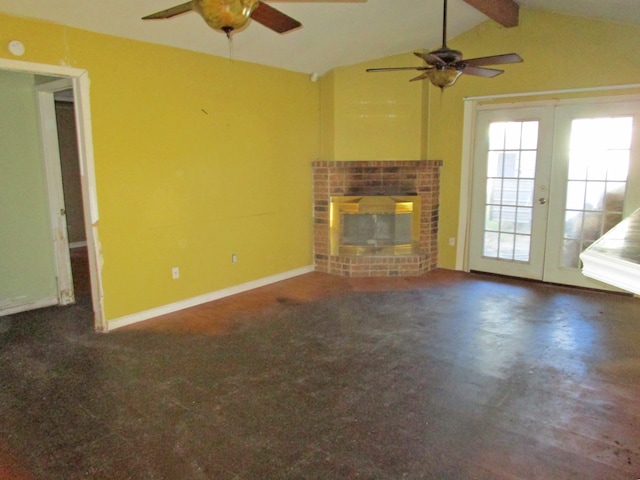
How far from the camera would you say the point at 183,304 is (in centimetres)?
450

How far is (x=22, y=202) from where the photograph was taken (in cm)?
436

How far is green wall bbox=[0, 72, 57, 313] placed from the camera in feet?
13.8

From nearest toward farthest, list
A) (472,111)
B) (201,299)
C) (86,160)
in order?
1. (86,160)
2. (201,299)
3. (472,111)

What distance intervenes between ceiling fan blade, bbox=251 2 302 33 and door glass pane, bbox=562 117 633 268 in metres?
3.74

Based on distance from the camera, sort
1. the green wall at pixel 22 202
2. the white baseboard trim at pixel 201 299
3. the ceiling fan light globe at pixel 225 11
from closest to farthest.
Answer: the ceiling fan light globe at pixel 225 11, the white baseboard trim at pixel 201 299, the green wall at pixel 22 202

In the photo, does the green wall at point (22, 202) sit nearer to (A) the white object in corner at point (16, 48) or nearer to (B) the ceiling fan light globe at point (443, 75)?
(A) the white object in corner at point (16, 48)

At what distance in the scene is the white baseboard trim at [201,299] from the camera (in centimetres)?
403

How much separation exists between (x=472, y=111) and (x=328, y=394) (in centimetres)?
417

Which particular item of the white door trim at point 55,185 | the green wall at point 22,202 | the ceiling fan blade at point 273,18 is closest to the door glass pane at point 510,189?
the ceiling fan blade at point 273,18

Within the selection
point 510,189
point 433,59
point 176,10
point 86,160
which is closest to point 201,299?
point 86,160

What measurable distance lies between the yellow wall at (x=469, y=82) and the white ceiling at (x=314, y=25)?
0.16 meters

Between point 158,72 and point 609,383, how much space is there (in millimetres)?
4290

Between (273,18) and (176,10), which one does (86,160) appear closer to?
(176,10)

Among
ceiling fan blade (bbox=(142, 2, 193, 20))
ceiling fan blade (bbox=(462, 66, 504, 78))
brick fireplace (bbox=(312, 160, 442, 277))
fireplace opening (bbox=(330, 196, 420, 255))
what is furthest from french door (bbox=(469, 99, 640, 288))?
ceiling fan blade (bbox=(142, 2, 193, 20))
